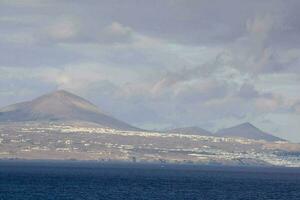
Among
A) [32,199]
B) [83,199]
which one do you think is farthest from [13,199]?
[83,199]

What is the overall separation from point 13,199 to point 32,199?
4719 mm

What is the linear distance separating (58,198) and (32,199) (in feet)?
24.4

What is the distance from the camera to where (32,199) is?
→ 639 ft

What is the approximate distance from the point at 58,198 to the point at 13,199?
11.5 m

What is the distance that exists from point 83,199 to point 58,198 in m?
6.31

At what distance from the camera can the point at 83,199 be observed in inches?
7864

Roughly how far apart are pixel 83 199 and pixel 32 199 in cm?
1318

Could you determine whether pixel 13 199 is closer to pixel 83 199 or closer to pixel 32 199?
pixel 32 199
